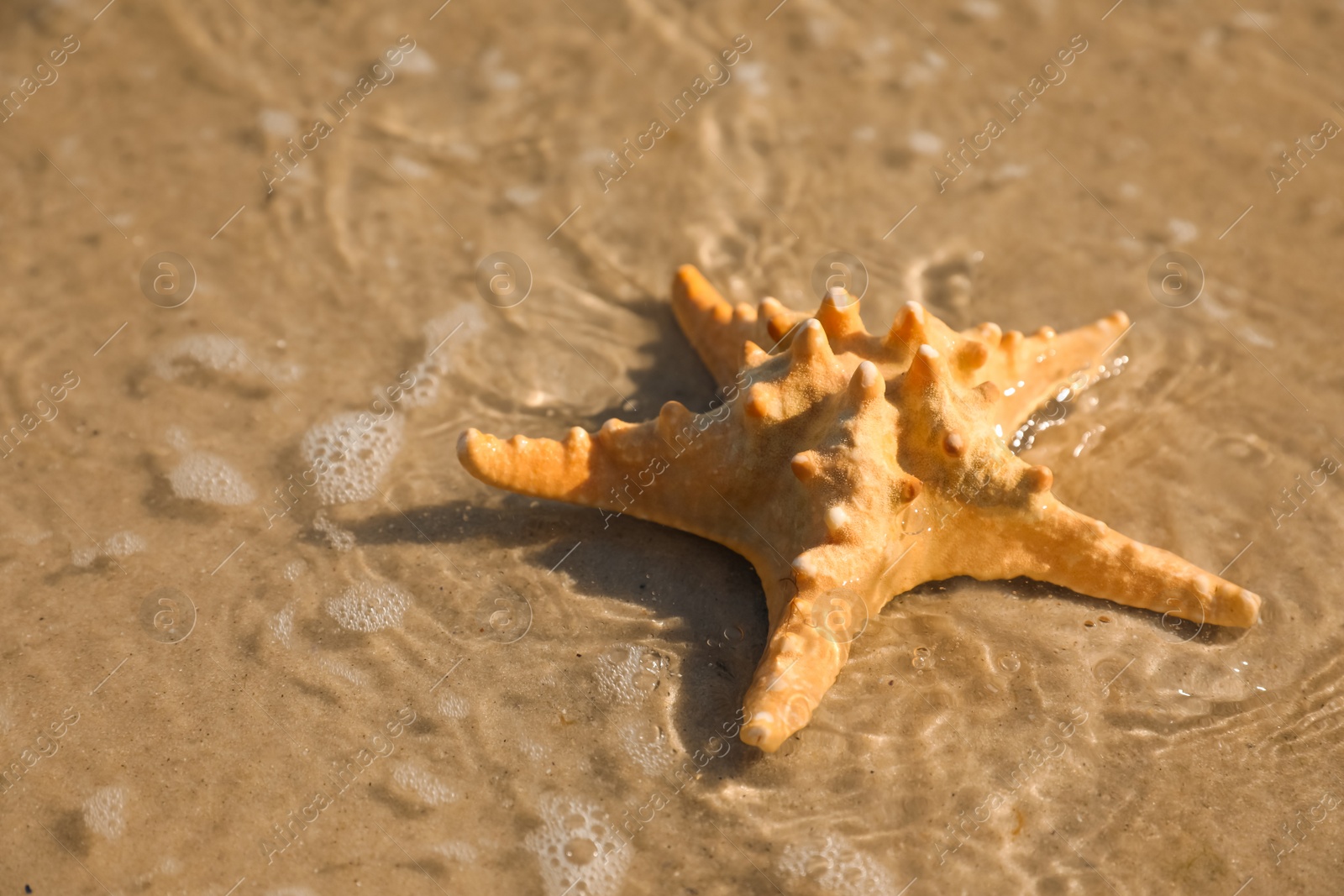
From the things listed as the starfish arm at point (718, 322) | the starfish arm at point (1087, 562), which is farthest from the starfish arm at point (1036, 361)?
the starfish arm at point (718, 322)

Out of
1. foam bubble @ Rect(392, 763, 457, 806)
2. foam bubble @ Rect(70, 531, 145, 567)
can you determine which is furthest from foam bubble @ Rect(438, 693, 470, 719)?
foam bubble @ Rect(70, 531, 145, 567)

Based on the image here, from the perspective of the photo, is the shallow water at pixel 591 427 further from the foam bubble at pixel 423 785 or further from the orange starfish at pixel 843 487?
the orange starfish at pixel 843 487

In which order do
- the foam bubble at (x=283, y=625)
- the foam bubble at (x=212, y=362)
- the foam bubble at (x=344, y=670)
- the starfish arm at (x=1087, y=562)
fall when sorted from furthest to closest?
the foam bubble at (x=212, y=362) < the foam bubble at (x=283, y=625) < the foam bubble at (x=344, y=670) < the starfish arm at (x=1087, y=562)

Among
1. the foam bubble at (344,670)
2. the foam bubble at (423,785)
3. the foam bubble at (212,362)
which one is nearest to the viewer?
the foam bubble at (423,785)

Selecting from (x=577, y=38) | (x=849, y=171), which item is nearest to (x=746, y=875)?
(x=849, y=171)

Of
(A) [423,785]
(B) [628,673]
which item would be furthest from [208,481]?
(B) [628,673]

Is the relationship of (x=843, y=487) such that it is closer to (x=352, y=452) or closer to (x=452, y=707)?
(x=452, y=707)

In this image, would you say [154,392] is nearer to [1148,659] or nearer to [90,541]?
[90,541]
